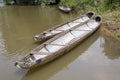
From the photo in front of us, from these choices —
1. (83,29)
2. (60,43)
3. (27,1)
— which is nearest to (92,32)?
(83,29)

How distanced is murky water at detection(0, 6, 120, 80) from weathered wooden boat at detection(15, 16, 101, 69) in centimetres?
41

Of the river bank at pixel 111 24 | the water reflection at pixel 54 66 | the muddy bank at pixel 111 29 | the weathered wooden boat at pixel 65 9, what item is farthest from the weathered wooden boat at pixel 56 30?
the weathered wooden boat at pixel 65 9

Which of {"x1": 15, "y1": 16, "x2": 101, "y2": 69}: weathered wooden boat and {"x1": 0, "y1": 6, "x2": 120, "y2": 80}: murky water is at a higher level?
{"x1": 15, "y1": 16, "x2": 101, "y2": 69}: weathered wooden boat

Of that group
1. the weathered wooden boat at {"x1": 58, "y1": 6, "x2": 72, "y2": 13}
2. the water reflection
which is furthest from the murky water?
the weathered wooden boat at {"x1": 58, "y1": 6, "x2": 72, "y2": 13}

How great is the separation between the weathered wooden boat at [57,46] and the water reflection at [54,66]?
0.29 m

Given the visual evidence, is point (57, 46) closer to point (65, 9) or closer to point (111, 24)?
point (111, 24)

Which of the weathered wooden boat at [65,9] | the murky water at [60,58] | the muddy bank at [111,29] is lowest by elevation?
the weathered wooden boat at [65,9]

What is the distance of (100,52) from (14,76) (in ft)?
15.7

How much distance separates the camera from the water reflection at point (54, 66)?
981 cm

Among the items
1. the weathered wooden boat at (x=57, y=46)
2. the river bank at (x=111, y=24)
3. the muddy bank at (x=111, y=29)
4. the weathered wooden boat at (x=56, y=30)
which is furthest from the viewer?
the river bank at (x=111, y=24)

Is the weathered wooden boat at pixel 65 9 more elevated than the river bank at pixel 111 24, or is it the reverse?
the river bank at pixel 111 24

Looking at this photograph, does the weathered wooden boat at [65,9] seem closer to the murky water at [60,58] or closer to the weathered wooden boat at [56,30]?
the murky water at [60,58]

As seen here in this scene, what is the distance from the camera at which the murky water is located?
32.3ft

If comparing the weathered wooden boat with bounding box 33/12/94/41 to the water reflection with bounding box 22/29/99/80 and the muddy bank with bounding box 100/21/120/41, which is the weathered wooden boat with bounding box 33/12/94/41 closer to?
the muddy bank with bounding box 100/21/120/41
